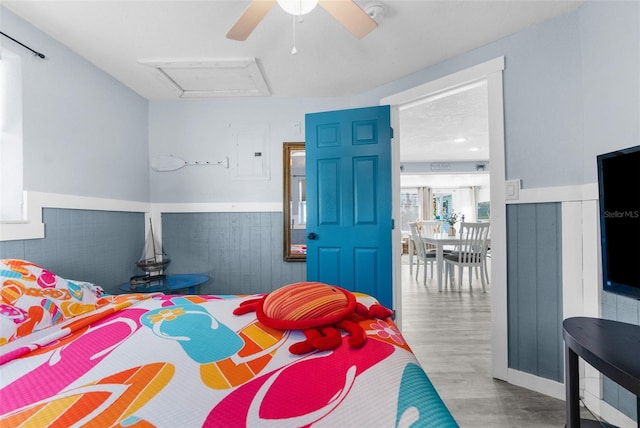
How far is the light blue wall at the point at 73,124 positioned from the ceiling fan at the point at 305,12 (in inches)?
51.8

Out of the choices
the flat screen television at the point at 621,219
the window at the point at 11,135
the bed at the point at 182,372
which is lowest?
the bed at the point at 182,372

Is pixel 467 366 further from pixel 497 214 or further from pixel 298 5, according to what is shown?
pixel 298 5

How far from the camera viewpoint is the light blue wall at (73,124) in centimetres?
169

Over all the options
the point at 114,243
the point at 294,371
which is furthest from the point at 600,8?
the point at 114,243

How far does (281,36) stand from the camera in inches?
74.1

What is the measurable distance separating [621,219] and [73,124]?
9.98 ft

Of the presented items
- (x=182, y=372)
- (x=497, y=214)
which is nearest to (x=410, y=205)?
(x=497, y=214)

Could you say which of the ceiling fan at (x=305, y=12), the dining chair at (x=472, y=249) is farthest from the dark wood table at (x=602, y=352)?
the dining chair at (x=472, y=249)

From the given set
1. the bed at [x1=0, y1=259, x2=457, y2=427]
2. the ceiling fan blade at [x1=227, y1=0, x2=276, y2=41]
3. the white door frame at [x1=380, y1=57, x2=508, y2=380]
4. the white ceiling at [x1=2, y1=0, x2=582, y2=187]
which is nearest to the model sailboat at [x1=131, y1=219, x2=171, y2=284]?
the bed at [x1=0, y1=259, x2=457, y2=427]

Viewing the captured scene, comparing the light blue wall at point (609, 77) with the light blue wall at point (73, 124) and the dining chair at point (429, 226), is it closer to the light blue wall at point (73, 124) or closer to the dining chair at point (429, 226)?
the light blue wall at point (73, 124)

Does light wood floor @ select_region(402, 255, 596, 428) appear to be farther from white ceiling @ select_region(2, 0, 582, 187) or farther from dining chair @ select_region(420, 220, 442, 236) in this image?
dining chair @ select_region(420, 220, 442, 236)

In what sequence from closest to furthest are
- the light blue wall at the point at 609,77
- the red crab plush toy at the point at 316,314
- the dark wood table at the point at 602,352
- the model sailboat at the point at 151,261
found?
the dark wood table at the point at 602,352, the red crab plush toy at the point at 316,314, the light blue wall at the point at 609,77, the model sailboat at the point at 151,261

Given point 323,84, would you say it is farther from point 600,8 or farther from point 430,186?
point 430,186

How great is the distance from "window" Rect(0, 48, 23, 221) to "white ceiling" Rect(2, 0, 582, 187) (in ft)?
0.70
